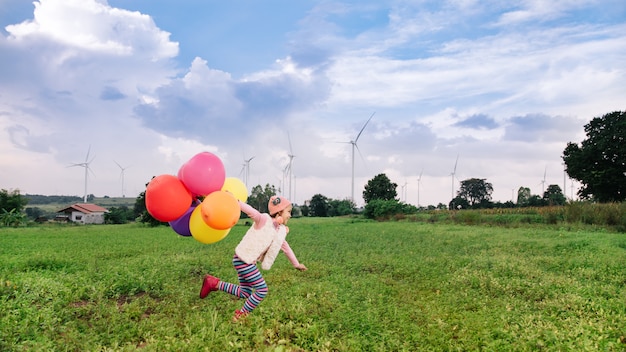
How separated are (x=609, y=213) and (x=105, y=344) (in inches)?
960

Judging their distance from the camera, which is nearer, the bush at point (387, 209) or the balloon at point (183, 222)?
the balloon at point (183, 222)

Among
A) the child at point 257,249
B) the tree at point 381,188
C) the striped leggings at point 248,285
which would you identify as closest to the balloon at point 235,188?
the child at point 257,249

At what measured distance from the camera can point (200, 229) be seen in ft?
17.2

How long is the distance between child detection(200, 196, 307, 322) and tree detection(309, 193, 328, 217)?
54.9 metres

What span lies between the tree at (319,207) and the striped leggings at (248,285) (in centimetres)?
5484

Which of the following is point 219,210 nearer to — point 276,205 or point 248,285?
point 276,205

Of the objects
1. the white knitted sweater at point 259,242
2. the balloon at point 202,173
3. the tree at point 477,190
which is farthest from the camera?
the tree at point 477,190

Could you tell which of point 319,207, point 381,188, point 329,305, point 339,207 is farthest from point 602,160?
point 329,305

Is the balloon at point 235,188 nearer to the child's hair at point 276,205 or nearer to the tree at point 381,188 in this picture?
the child's hair at point 276,205

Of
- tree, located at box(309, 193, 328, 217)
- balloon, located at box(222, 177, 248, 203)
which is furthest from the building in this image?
balloon, located at box(222, 177, 248, 203)

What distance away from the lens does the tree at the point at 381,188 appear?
57.4 metres

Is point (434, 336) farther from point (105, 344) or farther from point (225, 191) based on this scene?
point (105, 344)

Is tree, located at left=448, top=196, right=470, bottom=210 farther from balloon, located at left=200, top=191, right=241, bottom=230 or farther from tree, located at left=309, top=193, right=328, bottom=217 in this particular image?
balloon, located at left=200, top=191, right=241, bottom=230

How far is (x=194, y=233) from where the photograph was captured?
17.4 feet
